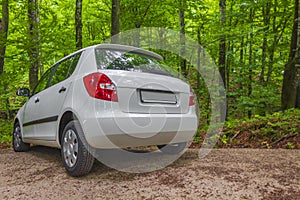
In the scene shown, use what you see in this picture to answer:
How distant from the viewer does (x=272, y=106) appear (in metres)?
10.4

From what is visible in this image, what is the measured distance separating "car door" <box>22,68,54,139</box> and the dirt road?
3.33 feet

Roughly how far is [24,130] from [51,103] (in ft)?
5.17

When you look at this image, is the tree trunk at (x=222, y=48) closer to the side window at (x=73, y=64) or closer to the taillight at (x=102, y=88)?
the side window at (x=73, y=64)

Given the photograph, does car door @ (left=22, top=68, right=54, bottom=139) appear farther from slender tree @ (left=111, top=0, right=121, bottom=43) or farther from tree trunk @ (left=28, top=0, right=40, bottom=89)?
slender tree @ (left=111, top=0, right=121, bottom=43)

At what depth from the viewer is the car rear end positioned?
109 inches

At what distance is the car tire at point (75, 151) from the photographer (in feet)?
9.30

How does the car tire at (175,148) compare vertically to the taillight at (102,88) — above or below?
below

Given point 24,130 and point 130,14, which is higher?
point 130,14

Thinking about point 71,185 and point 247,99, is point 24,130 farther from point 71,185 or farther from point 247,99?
point 247,99

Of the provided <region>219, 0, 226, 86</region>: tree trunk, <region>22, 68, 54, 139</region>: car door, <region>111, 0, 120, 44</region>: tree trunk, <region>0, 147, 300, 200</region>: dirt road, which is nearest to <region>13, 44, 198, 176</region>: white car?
<region>0, 147, 300, 200</region>: dirt road

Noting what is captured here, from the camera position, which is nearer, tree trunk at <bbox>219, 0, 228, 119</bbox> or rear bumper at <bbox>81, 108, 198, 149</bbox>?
rear bumper at <bbox>81, 108, 198, 149</bbox>

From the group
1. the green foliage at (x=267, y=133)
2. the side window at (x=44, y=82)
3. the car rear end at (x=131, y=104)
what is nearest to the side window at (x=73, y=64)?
the car rear end at (x=131, y=104)

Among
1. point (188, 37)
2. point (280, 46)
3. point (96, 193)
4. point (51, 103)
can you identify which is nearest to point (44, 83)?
point (51, 103)

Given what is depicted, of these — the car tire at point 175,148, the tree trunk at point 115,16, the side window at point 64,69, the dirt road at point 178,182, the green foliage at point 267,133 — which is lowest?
the green foliage at point 267,133
